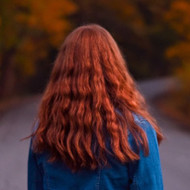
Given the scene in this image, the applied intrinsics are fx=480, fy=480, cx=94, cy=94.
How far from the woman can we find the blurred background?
3.91 ft

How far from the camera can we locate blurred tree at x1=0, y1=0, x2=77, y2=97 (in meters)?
20.0

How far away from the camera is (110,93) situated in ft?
6.59

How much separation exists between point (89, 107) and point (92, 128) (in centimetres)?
9

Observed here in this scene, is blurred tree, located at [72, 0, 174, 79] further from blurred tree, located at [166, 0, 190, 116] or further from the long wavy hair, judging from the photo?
the long wavy hair

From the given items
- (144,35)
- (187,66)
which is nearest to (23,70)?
(187,66)

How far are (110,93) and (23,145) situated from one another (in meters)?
8.66

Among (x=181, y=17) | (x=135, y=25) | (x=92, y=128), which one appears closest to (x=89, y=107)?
(x=92, y=128)

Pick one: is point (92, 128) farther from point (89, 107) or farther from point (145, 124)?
point (145, 124)

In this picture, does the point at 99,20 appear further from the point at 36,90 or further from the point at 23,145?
the point at 23,145

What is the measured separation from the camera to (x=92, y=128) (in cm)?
195

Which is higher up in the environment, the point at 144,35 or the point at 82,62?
the point at 82,62

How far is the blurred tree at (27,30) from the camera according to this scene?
20.0 m

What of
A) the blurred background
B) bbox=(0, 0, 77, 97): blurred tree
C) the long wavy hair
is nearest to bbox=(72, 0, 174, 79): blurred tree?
the blurred background

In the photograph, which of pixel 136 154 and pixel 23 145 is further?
pixel 23 145
